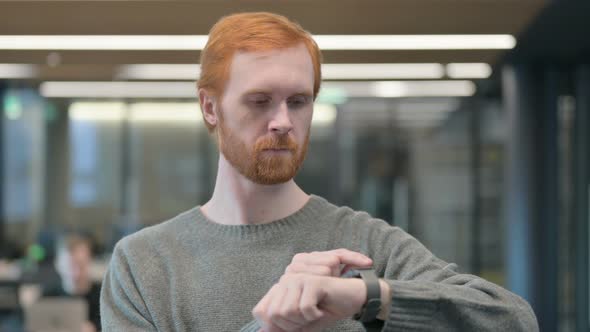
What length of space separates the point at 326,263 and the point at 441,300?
16 cm

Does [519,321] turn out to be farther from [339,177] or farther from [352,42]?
[339,177]

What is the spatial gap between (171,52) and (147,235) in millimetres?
6371

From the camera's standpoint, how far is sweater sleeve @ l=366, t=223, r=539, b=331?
41.9 inches

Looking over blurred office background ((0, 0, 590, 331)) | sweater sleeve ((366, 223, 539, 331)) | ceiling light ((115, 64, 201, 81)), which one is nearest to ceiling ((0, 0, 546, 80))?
blurred office background ((0, 0, 590, 331))

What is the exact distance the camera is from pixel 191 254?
53.3 inches

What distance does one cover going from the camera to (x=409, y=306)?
106cm

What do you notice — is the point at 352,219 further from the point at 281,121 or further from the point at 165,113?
the point at 165,113

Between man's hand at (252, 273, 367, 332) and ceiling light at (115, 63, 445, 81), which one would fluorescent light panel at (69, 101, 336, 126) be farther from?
man's hand at (252, 273, 367, 332)

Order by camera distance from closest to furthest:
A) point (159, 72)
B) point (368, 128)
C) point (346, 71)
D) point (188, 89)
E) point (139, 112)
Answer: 1. point (346, 71)
2. point (159, 72)
3. point (188, 89)
4. point (368, 128)
5. point (139, 112)

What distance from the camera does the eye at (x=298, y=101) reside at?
1.25 meters

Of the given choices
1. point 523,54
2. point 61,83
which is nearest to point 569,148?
point 523,54

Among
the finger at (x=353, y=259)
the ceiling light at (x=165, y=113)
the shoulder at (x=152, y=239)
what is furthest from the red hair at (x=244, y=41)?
the ceiling light at (x=165, y=113)

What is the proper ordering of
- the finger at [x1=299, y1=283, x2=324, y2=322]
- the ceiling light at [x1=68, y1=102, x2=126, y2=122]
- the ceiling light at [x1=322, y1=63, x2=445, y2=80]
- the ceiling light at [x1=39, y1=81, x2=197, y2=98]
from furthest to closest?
the ceiling light at [x1=68, y1=102, x2=126, y2=122]
the ceiling light at [x1=39, y1=81, x2=197, y2=98]
the ceiling light at [x1=322, y1=63, x2=445, y2=80]
the finger at [x1=299, y1=283, x2=324, y2=322]

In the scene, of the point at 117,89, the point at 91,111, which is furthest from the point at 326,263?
the point at 91,111
